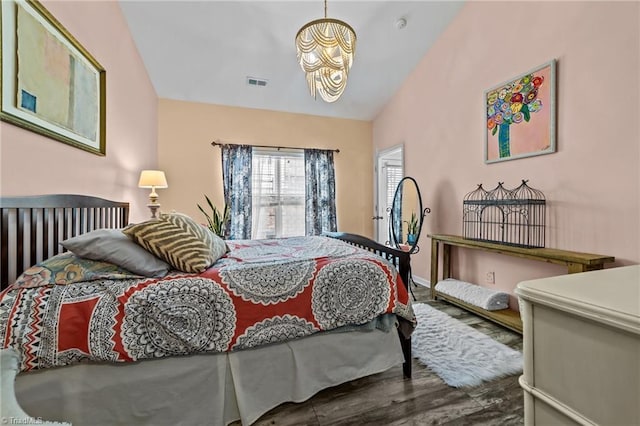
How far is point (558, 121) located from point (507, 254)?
119 cm

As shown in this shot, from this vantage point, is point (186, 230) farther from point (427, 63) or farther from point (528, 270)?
point (427, 63)

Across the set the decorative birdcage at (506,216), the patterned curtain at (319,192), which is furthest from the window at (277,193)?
the decorative birdcage at (506,216)

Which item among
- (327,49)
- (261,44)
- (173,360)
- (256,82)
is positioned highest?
(261,44)

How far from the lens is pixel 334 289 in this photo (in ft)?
5.30

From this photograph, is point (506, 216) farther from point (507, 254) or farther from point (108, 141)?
point (108, 141)

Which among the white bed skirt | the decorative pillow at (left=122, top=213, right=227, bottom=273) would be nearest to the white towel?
the white bed skirt

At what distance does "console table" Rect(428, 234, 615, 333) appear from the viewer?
1.96m

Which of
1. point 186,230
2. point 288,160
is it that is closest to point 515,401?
point 186,230

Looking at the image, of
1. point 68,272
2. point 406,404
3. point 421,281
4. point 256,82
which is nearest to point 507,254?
point 421,281

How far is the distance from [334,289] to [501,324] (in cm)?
186

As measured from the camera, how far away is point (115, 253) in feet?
4.74

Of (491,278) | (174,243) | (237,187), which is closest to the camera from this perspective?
(174,243)

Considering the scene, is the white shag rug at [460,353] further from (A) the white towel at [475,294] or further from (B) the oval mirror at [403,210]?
(B) the oval mirror at [403,210]

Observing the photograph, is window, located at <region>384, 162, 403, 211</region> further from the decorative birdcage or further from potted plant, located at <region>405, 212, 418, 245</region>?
the decorative birdcage
